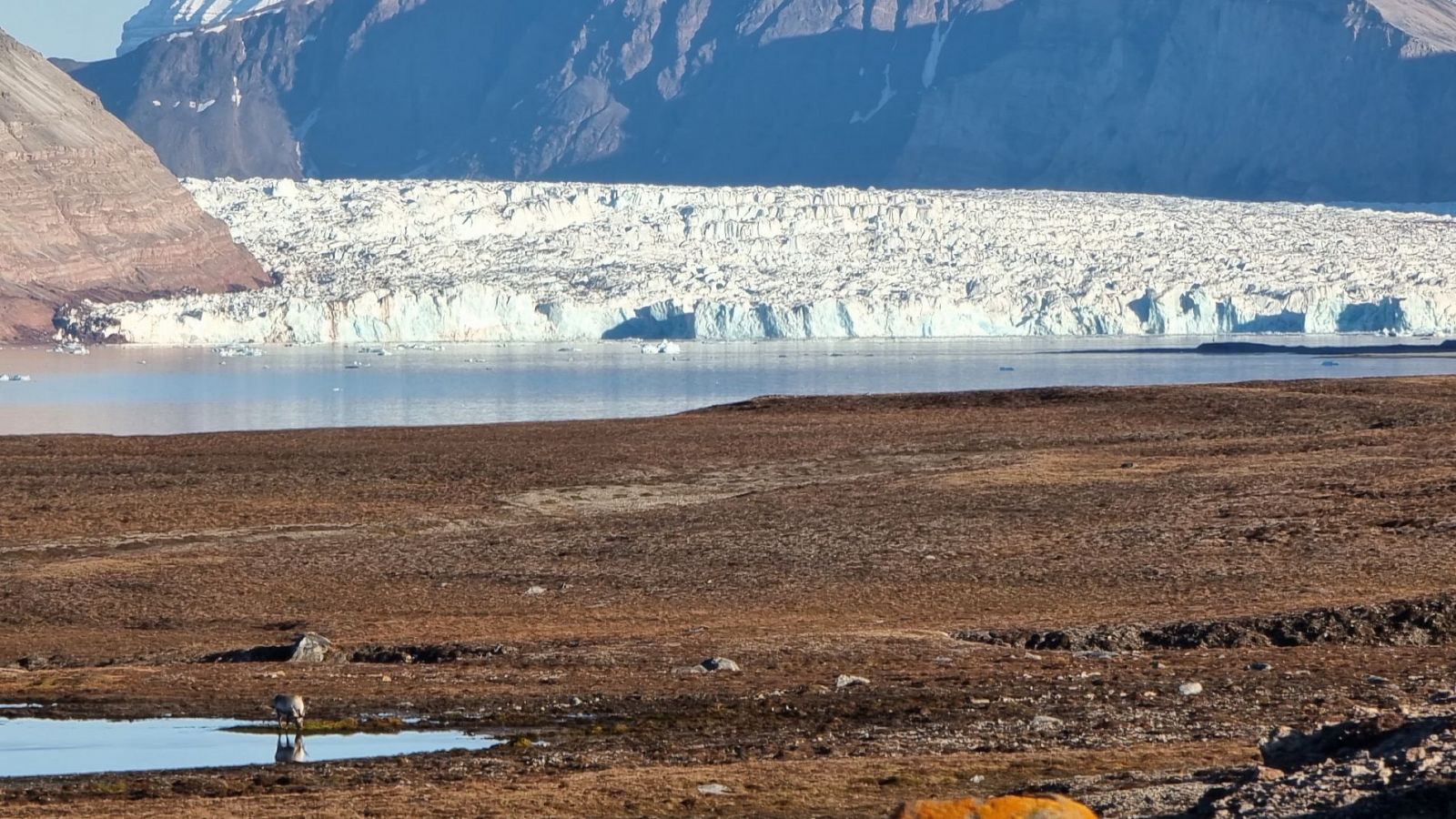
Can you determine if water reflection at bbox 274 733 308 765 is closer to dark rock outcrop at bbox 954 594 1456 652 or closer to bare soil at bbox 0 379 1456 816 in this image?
bare soil at bbox 0 379 1456 816

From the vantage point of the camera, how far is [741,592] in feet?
53.9

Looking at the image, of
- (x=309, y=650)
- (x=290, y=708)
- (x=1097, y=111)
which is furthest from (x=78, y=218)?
(x=290, y=708)

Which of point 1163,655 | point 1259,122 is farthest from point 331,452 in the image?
point 1259,122

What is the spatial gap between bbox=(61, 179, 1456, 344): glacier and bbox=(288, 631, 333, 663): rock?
65.9 meters

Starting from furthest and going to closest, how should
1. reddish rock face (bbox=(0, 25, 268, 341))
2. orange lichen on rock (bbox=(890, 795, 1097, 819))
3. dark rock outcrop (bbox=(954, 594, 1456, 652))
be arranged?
reddish rock face (bbox=(0, 25, 268, 341)) < dark rock outcrop (bbox=(954, 594, 1456, 652)) < orange lichen on rock (bbox=(890, 795, 1097, 819))

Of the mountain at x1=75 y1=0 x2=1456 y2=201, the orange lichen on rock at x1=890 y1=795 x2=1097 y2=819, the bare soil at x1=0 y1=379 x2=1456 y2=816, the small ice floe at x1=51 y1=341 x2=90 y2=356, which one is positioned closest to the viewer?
the orange lichen on rock at x1=890 y1=795 x2=1097 y2=819

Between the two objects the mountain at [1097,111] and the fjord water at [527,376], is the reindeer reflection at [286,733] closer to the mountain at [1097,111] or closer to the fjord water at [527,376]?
the fjord water at [527,376]

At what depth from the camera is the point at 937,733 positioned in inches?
385

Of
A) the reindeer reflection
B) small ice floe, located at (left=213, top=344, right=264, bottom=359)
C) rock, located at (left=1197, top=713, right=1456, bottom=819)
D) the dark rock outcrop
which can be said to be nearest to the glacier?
small ice floe, located at (left=213, top=344, right=264, bottom=359)

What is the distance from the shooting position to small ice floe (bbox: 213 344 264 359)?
74000 mm

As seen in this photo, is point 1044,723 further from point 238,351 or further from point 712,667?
point 238,351

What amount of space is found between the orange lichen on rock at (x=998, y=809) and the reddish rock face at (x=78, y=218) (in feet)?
280

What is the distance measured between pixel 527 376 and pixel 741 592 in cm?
4539

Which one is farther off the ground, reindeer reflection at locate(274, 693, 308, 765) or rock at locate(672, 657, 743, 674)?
reindeer reflection at locate(274, 693, 308, 765)
